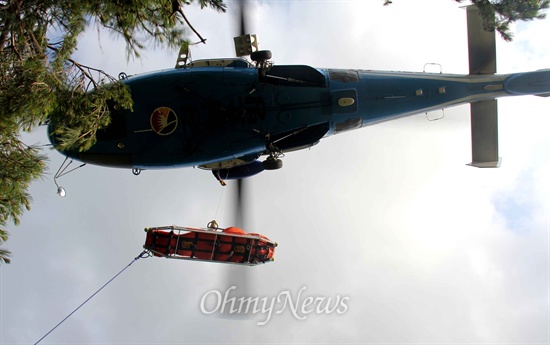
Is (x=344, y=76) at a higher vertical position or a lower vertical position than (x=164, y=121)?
higher

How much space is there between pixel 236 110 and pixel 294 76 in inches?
58.8

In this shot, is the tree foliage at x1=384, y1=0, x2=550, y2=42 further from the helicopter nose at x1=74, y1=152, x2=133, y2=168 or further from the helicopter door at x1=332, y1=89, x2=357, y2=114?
the helicopter nose at x1=74, y1=152, x2=133, y2=168

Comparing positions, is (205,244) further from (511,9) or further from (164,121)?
(511,9)

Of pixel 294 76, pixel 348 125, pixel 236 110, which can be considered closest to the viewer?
pixel 236 110

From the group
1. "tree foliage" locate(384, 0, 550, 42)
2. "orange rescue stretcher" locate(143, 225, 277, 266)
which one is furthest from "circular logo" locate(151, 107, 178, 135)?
"tree foliage" locate(384, 0, 550, 42)

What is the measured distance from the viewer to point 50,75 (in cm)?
689

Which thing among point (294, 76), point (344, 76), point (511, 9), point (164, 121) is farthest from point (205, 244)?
point (511, 9)

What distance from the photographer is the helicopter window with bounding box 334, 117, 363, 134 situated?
11.2m

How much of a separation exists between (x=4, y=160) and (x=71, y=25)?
240 cm

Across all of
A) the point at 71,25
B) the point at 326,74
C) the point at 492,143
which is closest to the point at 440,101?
the point at 492,143

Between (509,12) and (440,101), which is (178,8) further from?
(440,101)

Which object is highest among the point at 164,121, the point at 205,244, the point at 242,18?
the point at 242,18

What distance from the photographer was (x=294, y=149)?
1102 cm

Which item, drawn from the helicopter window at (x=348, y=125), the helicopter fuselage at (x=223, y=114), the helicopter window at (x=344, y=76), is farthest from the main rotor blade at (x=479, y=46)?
the helicopter window at (x=348, y=125)
